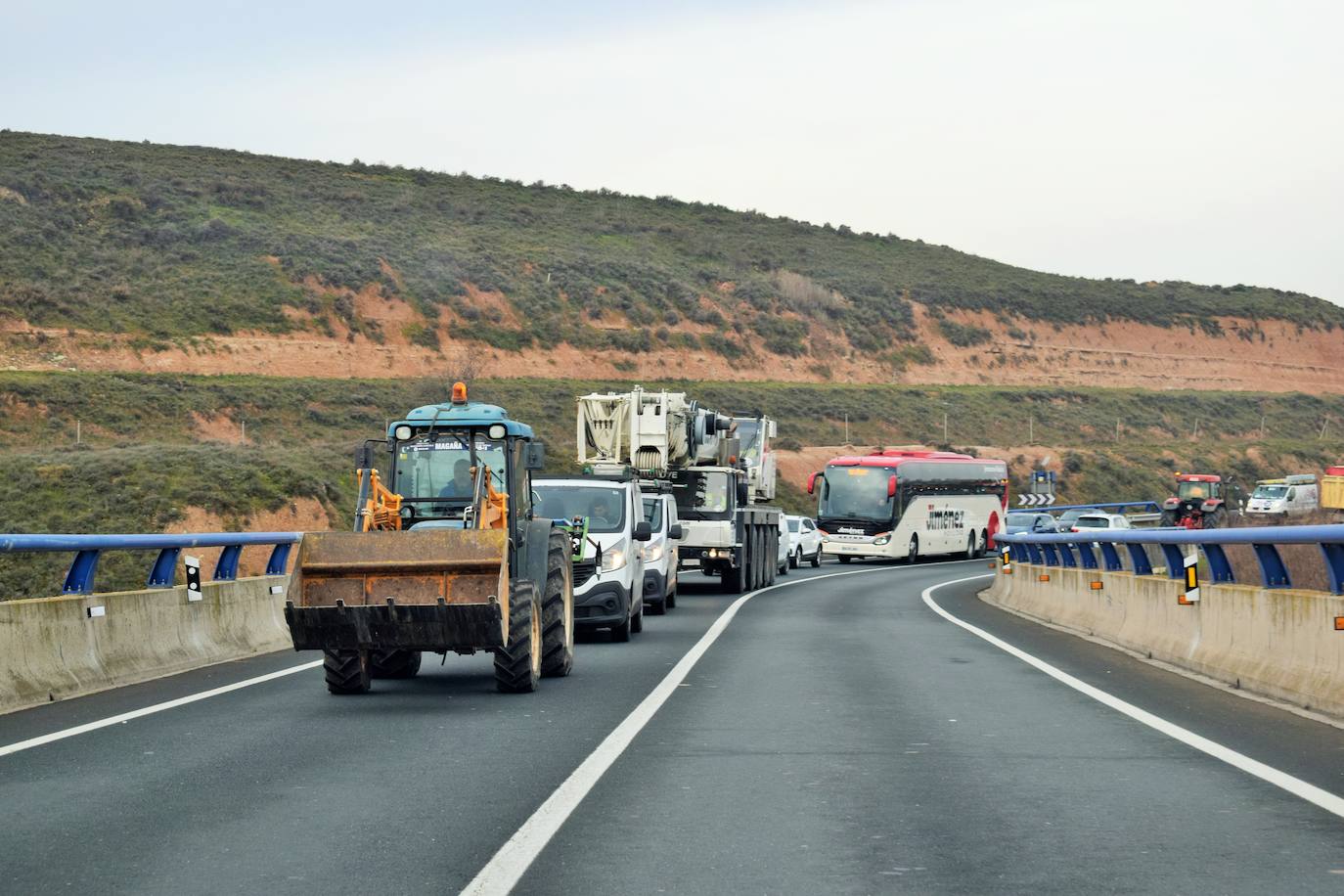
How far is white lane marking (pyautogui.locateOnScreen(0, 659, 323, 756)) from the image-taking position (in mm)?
10906

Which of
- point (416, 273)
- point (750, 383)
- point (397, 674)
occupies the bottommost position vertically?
point (397, 674)

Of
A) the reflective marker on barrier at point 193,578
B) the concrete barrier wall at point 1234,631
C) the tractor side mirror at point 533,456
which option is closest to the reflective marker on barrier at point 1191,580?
the concrete barrier wall at point 1234,631

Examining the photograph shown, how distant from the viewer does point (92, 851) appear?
737 centimetres

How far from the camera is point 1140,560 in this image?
63.5ft

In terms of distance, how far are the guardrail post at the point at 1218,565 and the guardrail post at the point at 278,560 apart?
1096cm

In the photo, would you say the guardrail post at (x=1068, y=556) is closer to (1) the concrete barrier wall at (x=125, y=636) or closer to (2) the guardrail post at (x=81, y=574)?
(1) the concrete barrier wall at (x=125, y=636)

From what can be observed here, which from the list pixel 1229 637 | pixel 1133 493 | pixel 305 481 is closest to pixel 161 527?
pixel 305 481

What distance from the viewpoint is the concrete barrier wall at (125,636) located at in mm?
13180

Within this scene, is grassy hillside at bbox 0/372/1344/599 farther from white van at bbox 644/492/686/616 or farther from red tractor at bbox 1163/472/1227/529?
red tractor at bbox 1163/472/1227/529

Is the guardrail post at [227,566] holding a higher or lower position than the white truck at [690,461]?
lower

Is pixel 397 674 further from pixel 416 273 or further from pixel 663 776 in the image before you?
pixel 416 273

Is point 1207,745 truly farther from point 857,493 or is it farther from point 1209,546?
point 857,493

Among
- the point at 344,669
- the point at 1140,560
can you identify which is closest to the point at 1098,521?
the point at 1140,560

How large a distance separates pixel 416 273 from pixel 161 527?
48762 millimetres
